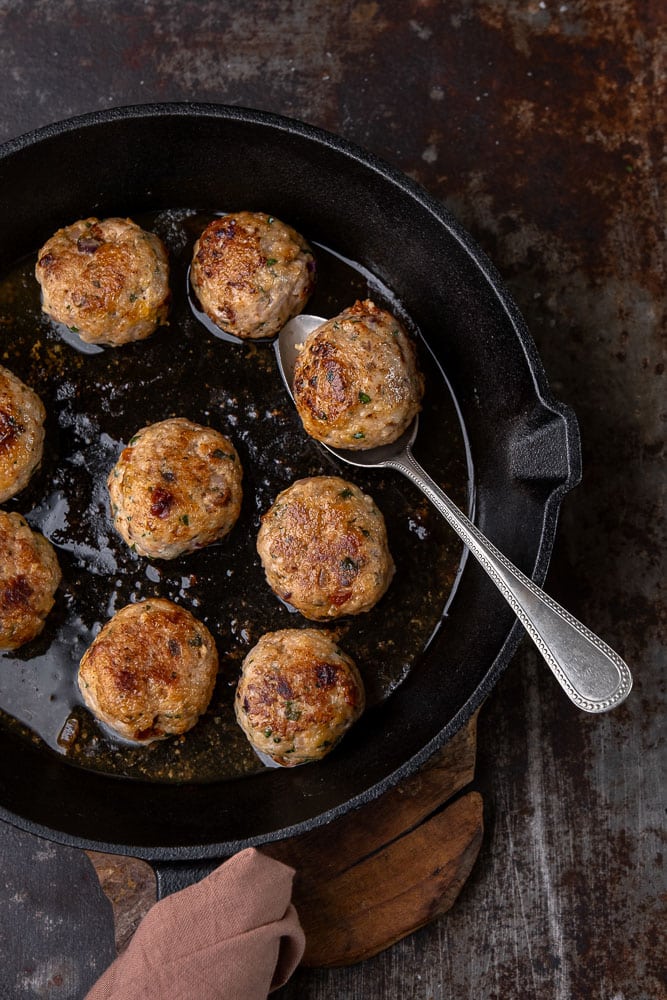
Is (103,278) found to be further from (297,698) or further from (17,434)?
(297,698)

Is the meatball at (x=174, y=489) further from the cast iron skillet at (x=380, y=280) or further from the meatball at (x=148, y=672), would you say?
the cast iron skillet at (x=380, y=280)

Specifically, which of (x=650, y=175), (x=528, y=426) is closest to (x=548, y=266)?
(x=650, y=175)

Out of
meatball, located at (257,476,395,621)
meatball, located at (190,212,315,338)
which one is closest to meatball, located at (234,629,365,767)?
meatball, located at (257,476,395,621)

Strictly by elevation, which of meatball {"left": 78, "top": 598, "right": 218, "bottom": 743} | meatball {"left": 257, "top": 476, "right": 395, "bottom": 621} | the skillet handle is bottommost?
the skillet handle

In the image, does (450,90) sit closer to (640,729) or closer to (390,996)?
(640,729)

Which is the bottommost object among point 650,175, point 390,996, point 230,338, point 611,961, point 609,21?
point 390,996

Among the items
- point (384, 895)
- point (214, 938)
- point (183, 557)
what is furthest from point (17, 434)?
point (384, 895)

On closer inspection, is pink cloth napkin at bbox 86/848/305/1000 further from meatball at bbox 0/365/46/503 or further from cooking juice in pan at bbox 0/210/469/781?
meatball at bbox 0/365/46/503
